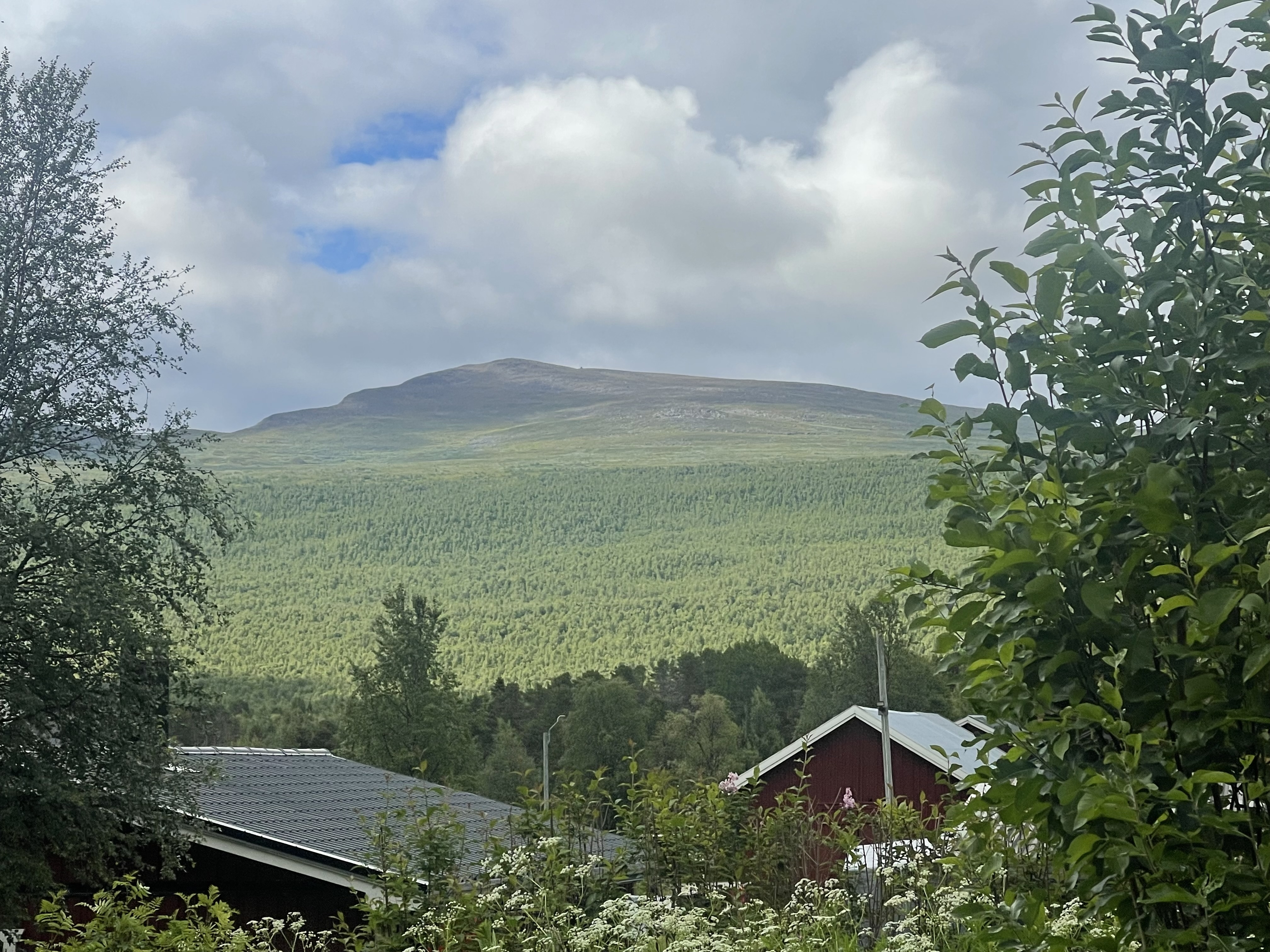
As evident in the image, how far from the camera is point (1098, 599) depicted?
6.33ft

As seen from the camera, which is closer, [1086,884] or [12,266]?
[1086,884]

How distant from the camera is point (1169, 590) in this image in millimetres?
2041

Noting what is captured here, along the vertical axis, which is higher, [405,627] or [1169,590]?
[1169,590]

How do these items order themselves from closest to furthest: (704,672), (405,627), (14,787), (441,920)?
1. (441,920)
2. (14,787)
3. (405,627)
4. (704,672)

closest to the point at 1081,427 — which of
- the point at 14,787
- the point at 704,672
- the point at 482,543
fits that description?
the point at 14,787

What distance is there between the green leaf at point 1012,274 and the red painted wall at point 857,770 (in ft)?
79.4

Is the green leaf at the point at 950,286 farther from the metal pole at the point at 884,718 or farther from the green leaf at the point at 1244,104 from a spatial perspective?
the metal pole at the point at 884,718

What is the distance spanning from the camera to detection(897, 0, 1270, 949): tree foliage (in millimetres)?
1928

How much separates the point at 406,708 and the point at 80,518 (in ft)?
133

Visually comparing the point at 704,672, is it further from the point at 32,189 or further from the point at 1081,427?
the point at 1081,427

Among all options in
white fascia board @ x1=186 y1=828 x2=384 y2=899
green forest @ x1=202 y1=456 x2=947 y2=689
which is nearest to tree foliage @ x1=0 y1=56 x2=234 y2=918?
white fascia board @ x1=186 y1=828 x2=384 y2=899

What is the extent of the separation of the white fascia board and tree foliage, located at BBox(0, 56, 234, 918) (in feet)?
2.39

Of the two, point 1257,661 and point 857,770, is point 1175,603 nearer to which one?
point 1257,661

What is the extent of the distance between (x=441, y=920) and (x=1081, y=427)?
364 centimetres
